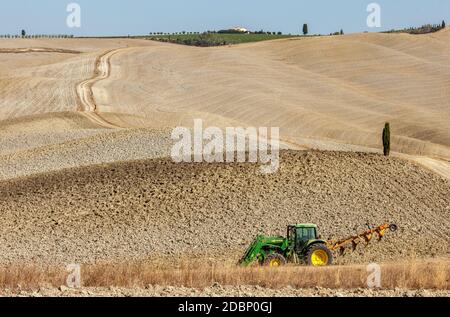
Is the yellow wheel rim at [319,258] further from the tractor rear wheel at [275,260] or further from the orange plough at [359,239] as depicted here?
the orange plough at [359,239]

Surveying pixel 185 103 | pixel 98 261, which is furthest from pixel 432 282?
pixel 185 103

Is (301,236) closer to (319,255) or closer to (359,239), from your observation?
(319,255)

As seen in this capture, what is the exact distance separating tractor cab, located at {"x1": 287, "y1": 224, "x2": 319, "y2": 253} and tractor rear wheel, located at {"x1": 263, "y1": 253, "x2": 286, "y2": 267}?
0.82m

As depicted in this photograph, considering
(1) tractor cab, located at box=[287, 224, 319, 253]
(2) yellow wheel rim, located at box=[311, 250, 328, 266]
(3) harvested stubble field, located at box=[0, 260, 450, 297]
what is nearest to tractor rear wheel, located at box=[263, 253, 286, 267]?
(1) tractor cab, located at box=[287, 224, 319, 253]

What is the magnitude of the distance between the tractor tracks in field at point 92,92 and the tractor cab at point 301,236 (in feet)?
124

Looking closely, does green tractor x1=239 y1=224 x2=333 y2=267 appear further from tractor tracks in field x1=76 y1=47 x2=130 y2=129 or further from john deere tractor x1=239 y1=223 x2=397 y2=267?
tractor tracks in field x1=76 y1=47 x2=130 y2=129

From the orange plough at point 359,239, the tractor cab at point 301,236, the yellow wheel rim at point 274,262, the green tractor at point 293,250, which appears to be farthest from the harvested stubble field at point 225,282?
the orange plough at point 359,239

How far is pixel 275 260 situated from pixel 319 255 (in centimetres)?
150

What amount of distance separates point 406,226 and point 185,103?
49.0m

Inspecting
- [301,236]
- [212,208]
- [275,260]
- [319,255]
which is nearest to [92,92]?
[212,208]

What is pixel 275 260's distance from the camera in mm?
28375

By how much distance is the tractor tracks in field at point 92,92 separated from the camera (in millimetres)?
69012

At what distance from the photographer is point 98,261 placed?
101ft

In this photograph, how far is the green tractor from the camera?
28484 millimetres
